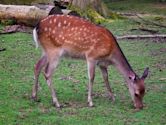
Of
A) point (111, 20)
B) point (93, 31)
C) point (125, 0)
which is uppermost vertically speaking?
point (93, 31)

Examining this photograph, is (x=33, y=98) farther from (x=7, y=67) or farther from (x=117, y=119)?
(x=7, y=67)

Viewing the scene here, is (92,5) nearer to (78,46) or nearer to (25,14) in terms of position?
(25,14)

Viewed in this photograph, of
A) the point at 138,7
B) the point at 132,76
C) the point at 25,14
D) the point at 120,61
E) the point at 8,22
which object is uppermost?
the point at 120,61

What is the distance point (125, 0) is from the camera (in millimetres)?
28000

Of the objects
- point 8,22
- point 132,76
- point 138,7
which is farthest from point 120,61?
point 138,7

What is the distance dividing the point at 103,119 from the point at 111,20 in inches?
417

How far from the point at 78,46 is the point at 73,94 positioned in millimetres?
868

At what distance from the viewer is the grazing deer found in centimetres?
711

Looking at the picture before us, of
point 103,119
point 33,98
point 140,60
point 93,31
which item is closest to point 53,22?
point 93,31

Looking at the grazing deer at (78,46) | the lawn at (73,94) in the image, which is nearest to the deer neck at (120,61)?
the grazing deer at (78,46)

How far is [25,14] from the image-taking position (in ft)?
45.1

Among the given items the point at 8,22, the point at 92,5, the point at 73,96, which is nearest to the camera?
the point at 73,96

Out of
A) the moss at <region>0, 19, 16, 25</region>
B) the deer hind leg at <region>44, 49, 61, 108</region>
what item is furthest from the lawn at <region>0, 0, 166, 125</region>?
the moss at <region>0, 19, 16, 25</region>

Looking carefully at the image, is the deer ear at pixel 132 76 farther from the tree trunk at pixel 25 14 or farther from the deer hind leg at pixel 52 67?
the tree trunk at pixel 25 14
